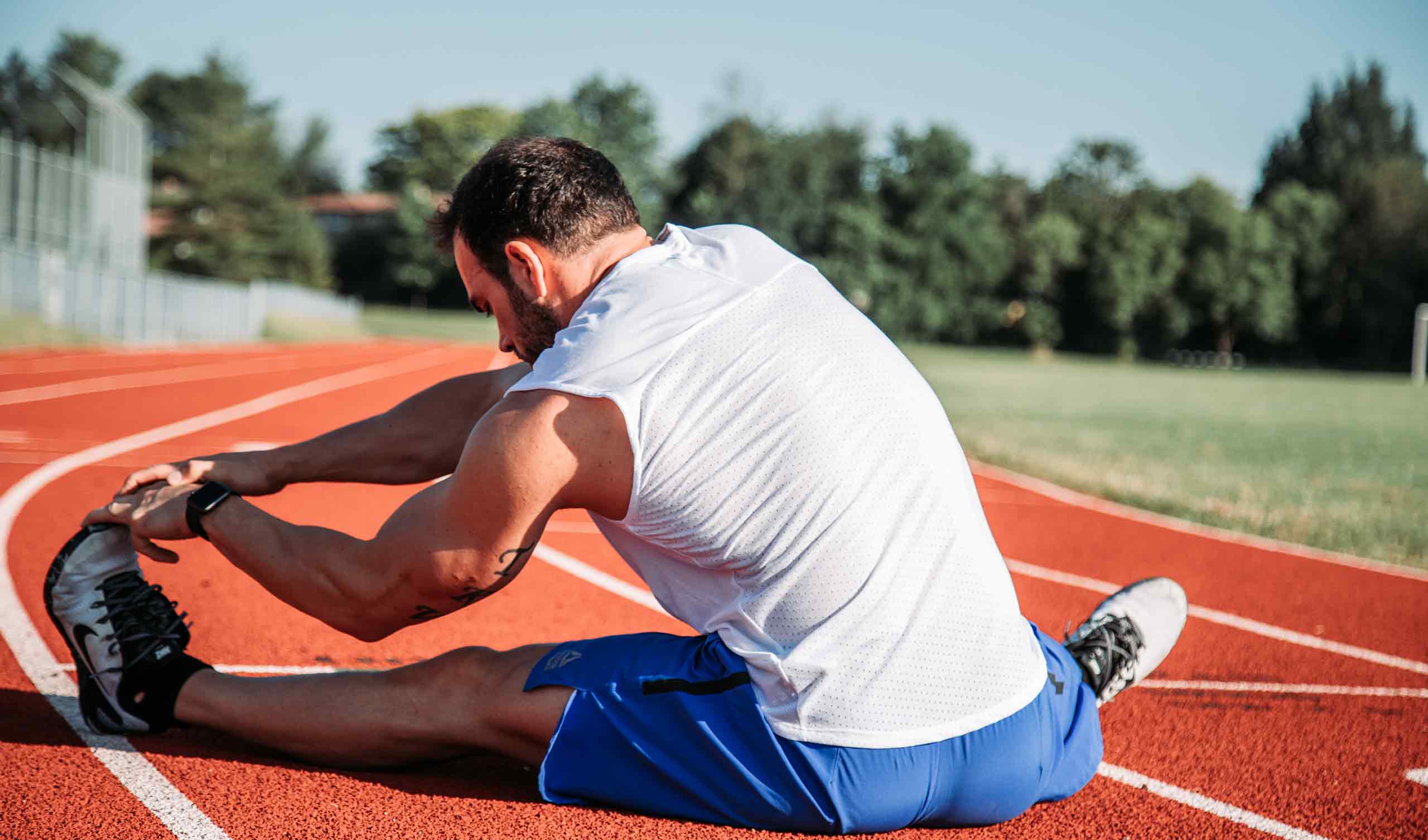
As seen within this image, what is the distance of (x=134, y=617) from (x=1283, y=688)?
12.6 feet

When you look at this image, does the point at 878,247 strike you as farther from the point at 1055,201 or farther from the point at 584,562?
the point at 584,562

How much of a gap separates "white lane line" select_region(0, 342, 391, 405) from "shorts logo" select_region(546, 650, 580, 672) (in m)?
11.1

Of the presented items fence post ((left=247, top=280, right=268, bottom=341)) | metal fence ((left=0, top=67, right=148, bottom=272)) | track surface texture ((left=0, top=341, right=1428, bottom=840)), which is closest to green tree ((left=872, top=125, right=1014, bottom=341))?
fence post ((left=247, top=280, right=268, bottom=341))

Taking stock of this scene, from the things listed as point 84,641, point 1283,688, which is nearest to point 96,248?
point 84,641

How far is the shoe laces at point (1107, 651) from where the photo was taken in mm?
3168

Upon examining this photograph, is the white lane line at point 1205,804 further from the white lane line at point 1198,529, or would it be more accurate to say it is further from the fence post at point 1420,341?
the fence post at point 1420,341

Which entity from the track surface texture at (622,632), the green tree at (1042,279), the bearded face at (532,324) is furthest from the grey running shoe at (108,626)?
the green tree at (1042,279)

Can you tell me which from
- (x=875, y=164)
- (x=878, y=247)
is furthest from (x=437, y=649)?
(x=875, y=164)

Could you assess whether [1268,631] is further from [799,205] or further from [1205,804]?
[799,205]

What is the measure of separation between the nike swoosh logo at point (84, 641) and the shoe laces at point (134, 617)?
4cm

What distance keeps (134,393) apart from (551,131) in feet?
188

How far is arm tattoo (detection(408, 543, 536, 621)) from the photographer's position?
7.29 ft

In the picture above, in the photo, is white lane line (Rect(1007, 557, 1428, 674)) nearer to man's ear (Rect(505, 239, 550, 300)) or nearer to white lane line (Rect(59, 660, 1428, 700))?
white lane line (Rect(59, 660, 1428, 700))

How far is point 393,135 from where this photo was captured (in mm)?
94562
